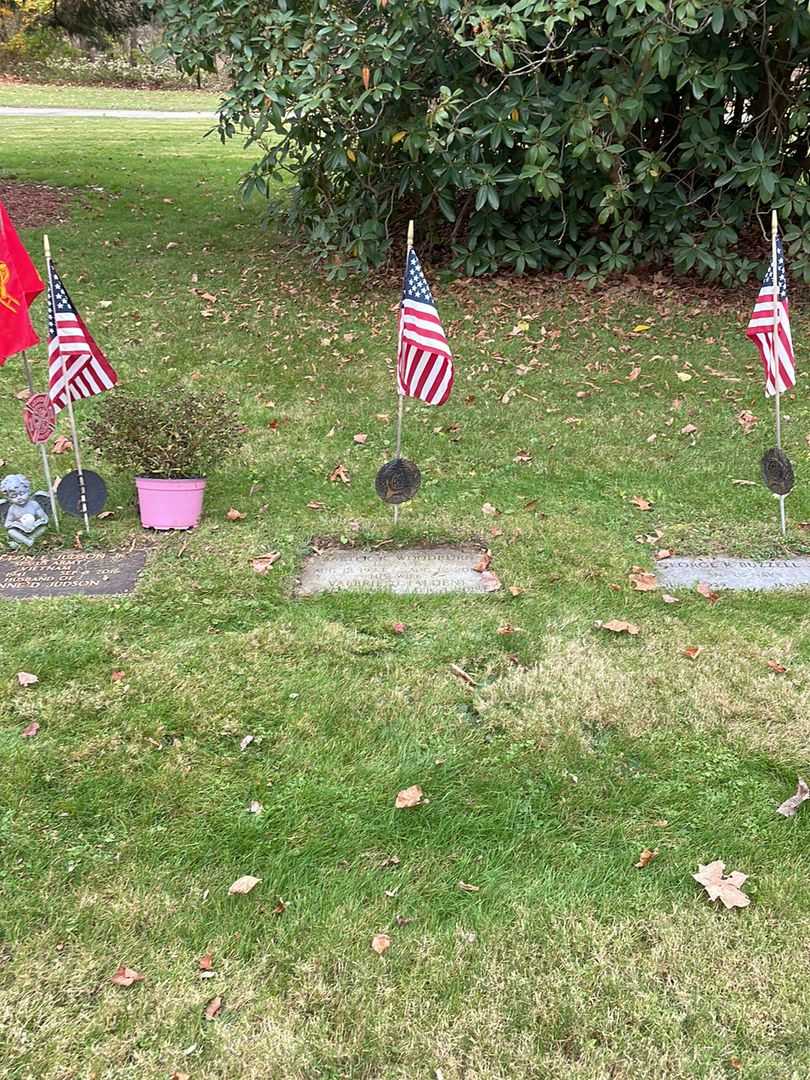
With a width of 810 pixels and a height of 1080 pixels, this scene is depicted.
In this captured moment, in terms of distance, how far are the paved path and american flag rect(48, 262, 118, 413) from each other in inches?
840

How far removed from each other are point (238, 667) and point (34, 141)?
16990mm

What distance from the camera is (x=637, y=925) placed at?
301cm

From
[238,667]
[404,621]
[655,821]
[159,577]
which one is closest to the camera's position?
[655,821]

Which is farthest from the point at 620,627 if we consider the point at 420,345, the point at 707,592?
the point at 420,345

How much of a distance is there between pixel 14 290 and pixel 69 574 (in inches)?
63.3

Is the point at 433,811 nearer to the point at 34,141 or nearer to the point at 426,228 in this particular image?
the point at 426,228

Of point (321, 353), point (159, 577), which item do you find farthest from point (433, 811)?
point (321, 353)

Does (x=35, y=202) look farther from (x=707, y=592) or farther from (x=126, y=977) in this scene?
(x=126, y=977)

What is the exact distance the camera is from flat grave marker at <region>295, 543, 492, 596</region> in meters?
4.93

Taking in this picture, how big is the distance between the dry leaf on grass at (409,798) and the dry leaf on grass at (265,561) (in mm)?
1865

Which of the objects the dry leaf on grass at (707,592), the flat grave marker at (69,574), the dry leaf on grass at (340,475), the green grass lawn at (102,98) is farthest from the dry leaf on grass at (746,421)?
the green grass lawn at (102,98)

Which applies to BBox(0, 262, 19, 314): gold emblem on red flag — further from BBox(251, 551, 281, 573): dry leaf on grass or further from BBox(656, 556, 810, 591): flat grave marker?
BBox(656, 556, 810, 591): flat grave marker

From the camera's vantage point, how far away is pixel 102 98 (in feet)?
101

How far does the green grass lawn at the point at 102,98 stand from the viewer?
2808cm
